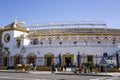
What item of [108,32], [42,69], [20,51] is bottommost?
[42,69]

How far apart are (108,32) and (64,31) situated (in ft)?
32.7

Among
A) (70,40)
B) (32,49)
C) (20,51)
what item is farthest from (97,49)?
(20,51)

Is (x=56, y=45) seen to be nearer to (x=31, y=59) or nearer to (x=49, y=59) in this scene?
(x=49, y=59)

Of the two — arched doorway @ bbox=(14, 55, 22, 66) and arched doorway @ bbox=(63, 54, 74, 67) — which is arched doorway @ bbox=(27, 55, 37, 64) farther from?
arched doorway @ bbox=(63, 54, 74, 67)

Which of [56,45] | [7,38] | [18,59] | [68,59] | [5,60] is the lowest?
[5,60]

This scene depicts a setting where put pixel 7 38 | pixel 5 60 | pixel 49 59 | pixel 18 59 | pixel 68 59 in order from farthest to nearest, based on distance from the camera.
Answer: pixel 7 38 < pixel 5 60 < pixel 18 59 < pixel 49 59 < pixel 68 59

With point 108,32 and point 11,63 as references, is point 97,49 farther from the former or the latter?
point 11,63

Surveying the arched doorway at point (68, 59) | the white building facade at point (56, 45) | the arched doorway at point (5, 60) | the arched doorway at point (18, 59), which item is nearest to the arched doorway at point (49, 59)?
the white building facade at point (56, 45)

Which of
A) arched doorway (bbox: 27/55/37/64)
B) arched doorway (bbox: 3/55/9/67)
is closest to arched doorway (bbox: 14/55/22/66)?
arched doorway (bbox: 27/55/37/64)

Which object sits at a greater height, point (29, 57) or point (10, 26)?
point (10, 26)

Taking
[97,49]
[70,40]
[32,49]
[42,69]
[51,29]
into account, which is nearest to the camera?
[42,69]

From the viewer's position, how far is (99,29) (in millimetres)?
53094

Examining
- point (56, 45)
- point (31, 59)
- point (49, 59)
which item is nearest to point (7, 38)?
point (31, 59)

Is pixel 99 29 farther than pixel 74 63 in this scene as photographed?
Yes
